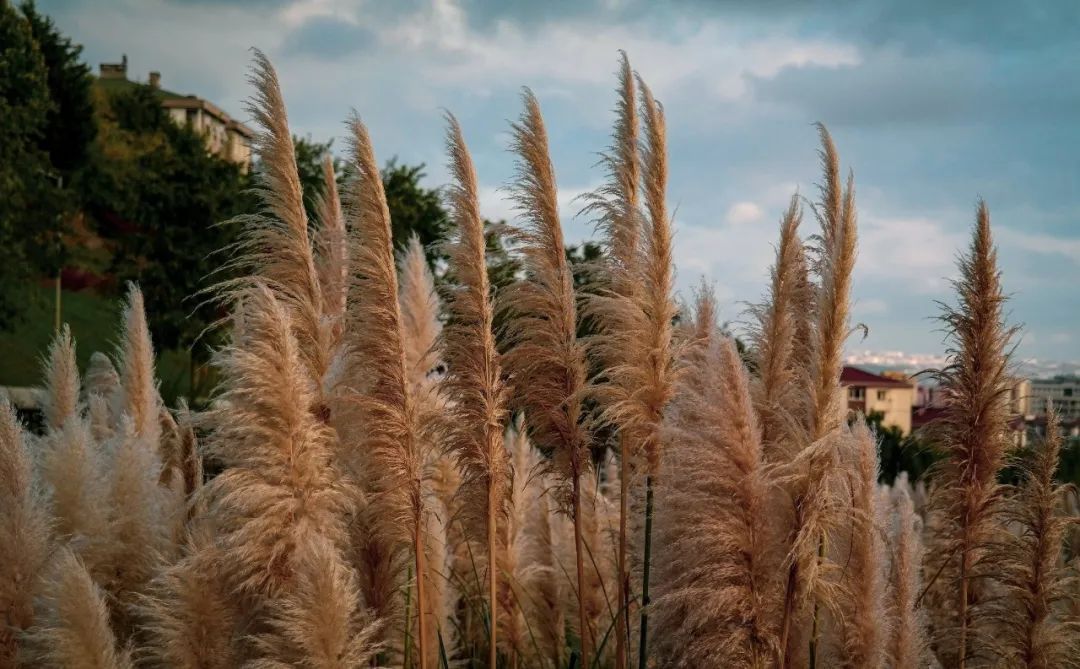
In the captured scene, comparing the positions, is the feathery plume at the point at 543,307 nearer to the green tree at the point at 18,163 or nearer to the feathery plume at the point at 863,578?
the feathery plume at the point at 863,578

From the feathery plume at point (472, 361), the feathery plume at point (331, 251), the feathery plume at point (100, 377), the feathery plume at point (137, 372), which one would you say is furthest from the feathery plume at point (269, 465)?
the feathery plume at point (100, 377)

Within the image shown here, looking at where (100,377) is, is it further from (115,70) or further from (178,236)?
(115,70)

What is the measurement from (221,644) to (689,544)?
181 centimetres

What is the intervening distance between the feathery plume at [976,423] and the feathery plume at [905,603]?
0.78ft

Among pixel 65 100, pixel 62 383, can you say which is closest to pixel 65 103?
pixel 65 100

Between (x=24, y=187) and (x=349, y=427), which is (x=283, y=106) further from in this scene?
(x=24, y=187)

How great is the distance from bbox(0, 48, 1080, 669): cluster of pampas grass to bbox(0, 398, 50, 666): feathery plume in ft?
0.03

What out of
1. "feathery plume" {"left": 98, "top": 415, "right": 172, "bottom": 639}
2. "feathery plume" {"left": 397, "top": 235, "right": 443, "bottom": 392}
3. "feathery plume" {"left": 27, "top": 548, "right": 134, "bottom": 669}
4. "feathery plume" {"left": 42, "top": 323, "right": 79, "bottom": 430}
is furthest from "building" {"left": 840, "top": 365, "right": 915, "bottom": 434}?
"feathery plume" {"left": 27, "top": 548, "right": 134, "bottom": 669}

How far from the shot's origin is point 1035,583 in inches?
203

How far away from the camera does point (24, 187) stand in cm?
2975

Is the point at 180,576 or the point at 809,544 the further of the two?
the point at 180,576

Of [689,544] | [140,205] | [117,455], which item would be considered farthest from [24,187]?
[689,544]

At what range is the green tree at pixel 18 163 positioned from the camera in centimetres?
2852

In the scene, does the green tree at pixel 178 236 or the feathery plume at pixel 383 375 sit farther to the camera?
the green tree at pixel 178 236
